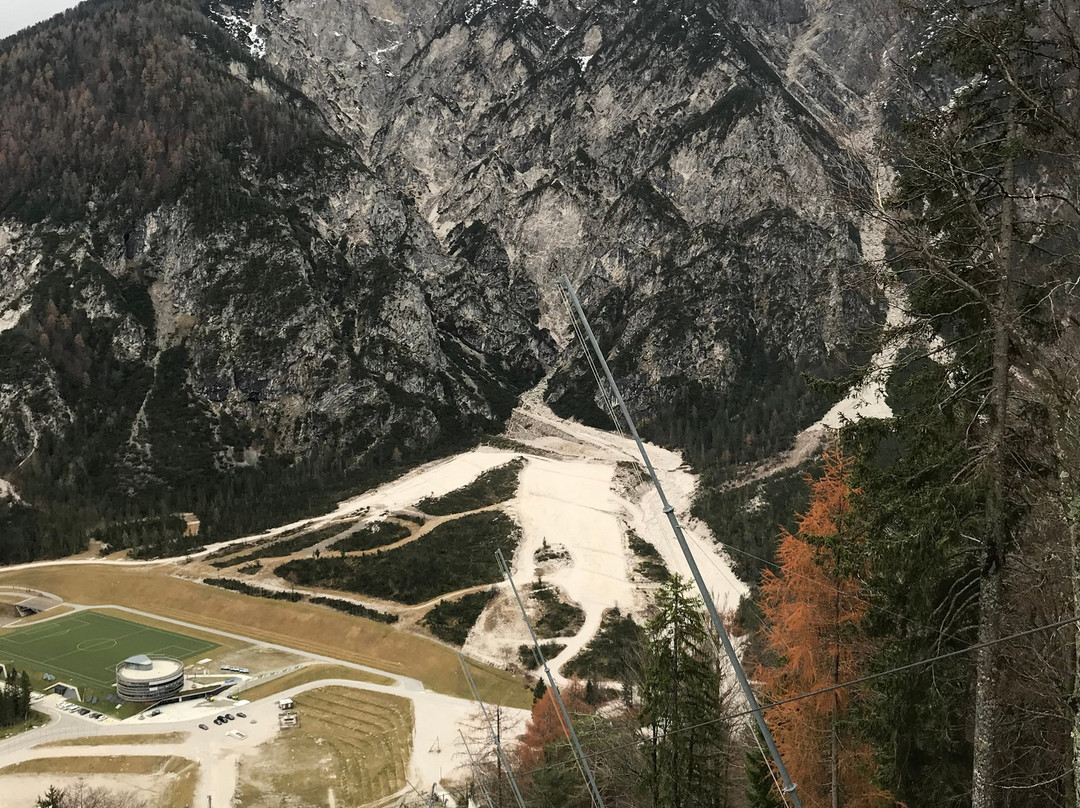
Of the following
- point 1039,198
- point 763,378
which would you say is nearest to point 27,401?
point 763,378

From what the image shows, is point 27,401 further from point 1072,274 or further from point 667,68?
point 667,68

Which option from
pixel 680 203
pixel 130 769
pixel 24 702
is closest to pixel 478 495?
pixel 24 702

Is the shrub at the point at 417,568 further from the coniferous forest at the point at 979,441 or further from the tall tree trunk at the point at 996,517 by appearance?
the tall tree trunk at the point at 996,517

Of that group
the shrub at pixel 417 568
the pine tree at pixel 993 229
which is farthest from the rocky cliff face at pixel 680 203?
the pine tree at pixel 993 229

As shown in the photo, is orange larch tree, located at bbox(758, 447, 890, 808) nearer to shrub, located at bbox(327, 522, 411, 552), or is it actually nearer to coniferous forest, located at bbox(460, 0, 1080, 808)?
coniferous forest, located at bbox(460, 0, 1080, 808)

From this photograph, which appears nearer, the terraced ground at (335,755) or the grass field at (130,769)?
the terraced ground at (335,755)

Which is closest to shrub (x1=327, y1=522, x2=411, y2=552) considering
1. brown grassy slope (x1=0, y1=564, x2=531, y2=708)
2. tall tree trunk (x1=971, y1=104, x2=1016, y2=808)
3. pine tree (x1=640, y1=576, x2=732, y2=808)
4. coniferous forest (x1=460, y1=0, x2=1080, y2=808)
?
brown grassy slope (x1=0, y1=564, x2=531, y2=708)
